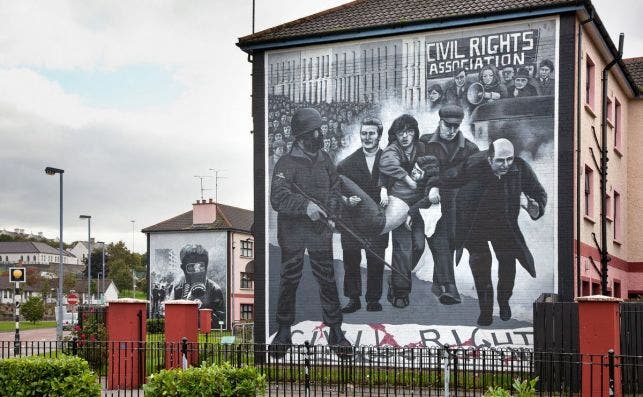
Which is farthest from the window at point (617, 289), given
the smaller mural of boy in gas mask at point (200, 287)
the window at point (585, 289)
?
the smaller mural of boy in gas mask at point (200, 287)

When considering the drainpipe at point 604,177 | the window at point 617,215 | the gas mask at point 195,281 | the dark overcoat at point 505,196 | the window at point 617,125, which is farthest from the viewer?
the gas mask at point 195,281

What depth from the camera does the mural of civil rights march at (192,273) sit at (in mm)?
59500

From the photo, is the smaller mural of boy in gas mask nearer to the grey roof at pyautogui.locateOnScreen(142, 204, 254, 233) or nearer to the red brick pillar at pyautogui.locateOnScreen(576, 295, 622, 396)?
the grey roof at pyautogui.locateOnScreen(142, 204, 254, 233)

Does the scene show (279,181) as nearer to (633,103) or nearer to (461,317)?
(461,317)

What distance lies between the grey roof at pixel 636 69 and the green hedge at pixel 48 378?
23015 mm

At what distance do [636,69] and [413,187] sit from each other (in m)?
12.9

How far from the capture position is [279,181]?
2572cm

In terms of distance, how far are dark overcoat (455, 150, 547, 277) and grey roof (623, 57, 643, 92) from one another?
10.5 meters

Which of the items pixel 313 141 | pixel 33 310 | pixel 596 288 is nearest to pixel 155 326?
pixel 313 141

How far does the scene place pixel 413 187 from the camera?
2400cm

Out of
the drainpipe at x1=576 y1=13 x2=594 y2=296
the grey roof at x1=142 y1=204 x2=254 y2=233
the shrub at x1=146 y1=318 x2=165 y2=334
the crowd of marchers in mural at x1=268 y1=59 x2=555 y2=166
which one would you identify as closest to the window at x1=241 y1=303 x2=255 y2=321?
the grey roof at x1=142 y1=204 x2=254 y2=233

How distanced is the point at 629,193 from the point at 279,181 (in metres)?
13.1

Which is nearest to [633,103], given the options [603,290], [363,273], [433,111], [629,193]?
[629,193]

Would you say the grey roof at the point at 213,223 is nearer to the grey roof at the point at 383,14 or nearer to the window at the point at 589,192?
the grey roof at the point at 383,14
